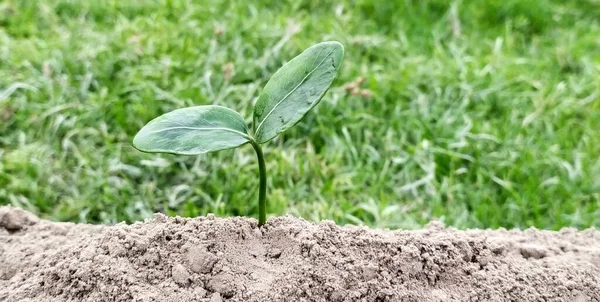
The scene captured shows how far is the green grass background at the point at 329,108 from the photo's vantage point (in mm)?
2102

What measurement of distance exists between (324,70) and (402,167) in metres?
1.11

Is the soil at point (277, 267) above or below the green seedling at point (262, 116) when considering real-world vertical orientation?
below

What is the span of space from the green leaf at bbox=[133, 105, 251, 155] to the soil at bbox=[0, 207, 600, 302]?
22cm

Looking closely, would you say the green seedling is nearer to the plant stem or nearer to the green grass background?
the plant stem

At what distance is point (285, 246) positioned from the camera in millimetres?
1344

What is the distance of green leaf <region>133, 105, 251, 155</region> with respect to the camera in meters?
1.17

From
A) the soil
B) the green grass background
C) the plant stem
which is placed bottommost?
the green grass background

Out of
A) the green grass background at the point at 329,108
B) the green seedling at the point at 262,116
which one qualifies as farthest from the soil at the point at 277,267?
the green grass background at the point at 329,108

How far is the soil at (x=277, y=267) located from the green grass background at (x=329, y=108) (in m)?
0.61

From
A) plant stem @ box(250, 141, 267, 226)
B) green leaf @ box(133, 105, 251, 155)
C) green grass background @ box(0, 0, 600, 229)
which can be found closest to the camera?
green leaf @ box(133, 105, 251, 155)

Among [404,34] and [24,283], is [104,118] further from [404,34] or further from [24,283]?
[404,34]

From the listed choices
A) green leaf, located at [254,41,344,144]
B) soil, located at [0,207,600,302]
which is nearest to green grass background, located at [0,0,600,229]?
soil, located at [0,207,600,302]

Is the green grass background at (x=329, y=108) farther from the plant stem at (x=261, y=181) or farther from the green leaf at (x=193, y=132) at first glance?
the green leaf at (x=193, y=132)

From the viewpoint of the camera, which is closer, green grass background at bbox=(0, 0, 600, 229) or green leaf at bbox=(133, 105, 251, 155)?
green leaf at bbox=(133, 105, 251, 155)
